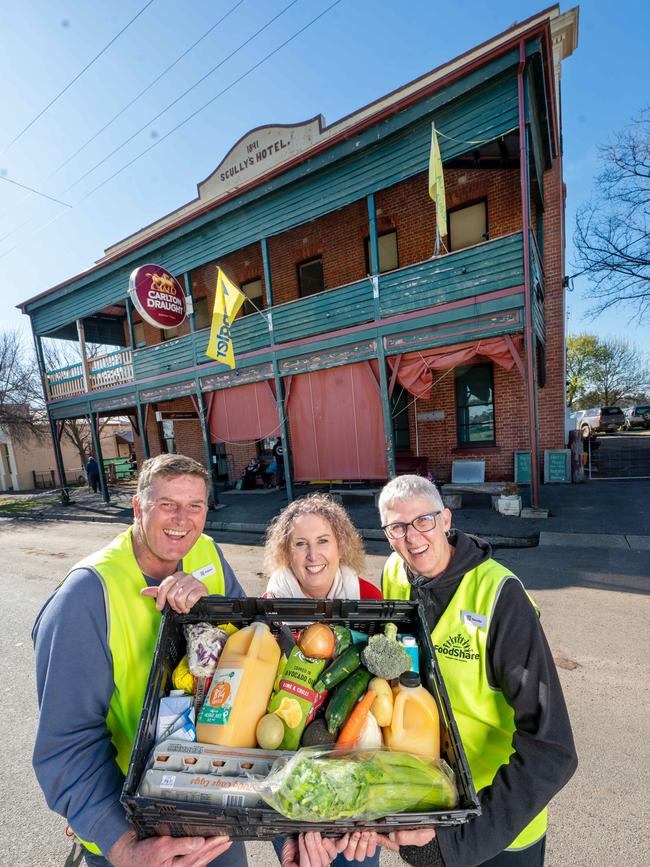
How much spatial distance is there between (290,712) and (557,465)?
1067 centimetres

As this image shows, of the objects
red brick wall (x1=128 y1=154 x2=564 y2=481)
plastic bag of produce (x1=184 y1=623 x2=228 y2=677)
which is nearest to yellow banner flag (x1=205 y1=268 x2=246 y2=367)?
red brick wall (x1=128 y1=154 x2=564 y2=481)

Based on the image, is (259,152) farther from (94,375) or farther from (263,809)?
(263,809)

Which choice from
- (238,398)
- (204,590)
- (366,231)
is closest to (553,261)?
(366,231)

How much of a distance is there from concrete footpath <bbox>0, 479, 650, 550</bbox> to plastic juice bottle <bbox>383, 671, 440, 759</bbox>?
573cm

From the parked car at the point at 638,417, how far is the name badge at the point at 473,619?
98.0 feet

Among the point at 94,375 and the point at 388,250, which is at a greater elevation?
the point at 388,250

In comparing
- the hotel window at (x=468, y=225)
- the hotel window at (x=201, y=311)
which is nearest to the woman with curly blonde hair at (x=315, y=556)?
the hotel window at (x=468, y=225)

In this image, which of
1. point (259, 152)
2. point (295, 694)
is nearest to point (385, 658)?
point (295, 694)

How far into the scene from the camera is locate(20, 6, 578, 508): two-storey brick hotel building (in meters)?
7.12

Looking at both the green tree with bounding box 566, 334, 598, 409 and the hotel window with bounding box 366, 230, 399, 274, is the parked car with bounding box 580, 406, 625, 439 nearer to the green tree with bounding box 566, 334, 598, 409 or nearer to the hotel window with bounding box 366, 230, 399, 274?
the green tree with bounding box 566, 334, 598, 409

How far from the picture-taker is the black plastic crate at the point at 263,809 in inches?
37.3

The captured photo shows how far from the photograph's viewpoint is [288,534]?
208 centimetres

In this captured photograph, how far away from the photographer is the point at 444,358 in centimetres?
802

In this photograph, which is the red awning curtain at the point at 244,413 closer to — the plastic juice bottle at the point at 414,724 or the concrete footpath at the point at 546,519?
the concrete footpath at the point at 546,519
